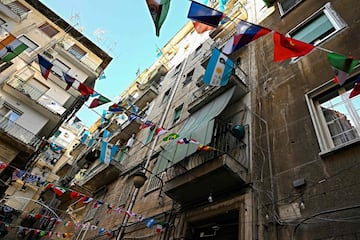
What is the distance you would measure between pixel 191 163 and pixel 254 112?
9.34ft

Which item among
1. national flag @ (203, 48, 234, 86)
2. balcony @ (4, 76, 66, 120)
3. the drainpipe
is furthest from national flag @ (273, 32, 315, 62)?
balcony @ (4, 76, 66, 120)

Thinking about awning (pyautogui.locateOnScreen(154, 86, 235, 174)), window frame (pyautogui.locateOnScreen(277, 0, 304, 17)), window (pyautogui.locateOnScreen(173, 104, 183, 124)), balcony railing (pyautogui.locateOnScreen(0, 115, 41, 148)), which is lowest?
awning (pyautogui.locateOnScreen(154, 86, 235, 174))

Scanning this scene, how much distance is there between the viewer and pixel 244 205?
20.1 feet

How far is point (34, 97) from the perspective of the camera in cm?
2009

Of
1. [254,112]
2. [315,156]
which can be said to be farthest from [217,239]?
[254,112]

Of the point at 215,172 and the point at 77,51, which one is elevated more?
the point at 77,51

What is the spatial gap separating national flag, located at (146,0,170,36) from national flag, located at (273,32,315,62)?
277 cm

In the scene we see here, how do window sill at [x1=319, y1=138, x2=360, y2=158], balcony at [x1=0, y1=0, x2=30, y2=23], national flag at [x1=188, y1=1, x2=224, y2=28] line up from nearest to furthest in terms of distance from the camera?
→ window sill at [x1=319, y1=138, x2=360, y2=158] → national flag at [x1=188, y1=1, x2=224, y2=28] → balcony at [x1=0, y1=0, x2=30, y2=23]

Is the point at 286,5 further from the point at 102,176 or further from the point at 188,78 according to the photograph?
the point at 102,176

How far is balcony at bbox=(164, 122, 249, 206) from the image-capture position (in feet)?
21.6

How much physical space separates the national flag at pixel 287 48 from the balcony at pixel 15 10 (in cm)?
2394

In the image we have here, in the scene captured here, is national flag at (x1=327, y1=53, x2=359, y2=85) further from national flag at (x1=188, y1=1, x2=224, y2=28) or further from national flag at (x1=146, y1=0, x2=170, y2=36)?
national flag at (x1=146, y1=0, x2=170, y2=36)

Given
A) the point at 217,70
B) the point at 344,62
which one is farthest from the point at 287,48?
the point at 217,70

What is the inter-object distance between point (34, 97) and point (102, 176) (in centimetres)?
1009
